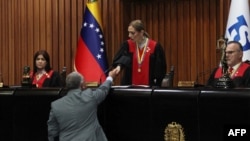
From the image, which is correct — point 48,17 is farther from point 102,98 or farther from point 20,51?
point 102,98

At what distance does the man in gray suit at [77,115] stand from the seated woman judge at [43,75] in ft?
4.69

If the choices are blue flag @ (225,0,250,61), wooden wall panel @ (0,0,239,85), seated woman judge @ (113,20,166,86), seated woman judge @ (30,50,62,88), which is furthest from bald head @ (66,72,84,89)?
wooden wall panel @ (0,0,239,85)

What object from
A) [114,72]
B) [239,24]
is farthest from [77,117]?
[239,24]

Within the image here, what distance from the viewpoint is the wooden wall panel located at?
6594 millimetres

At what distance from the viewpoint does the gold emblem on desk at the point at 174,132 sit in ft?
12.0

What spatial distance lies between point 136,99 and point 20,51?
432 centimetres

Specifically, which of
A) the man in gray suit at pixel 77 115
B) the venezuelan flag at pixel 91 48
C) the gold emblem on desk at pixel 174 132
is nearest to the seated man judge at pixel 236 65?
the gold emblem on desk at pixel 174 132

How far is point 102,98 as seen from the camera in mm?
3936

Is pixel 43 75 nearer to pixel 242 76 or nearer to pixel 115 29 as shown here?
pixel 115 29

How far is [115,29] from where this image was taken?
700 cm

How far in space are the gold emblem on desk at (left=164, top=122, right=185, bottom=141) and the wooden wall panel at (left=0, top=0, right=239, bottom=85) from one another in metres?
2.82

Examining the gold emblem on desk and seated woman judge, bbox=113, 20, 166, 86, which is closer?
the gold emblem on desk

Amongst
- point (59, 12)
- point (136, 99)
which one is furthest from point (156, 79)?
point (59, 12)

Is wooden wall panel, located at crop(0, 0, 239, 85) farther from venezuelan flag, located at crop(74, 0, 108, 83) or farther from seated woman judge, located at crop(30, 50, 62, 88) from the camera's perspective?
seated woman judge, located at crop(30, 50, 62, 88)
